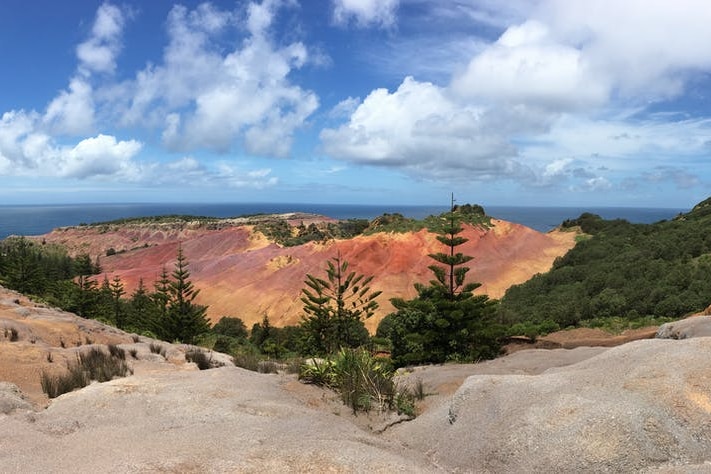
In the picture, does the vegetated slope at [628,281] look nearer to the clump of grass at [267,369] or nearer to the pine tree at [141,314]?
the clump of grass at [267,369]

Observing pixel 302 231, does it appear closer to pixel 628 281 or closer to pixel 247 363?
pixel 628 281

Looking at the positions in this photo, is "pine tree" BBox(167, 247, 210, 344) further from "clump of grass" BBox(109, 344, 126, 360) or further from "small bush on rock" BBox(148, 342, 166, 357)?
"clump of grass" BBox(109, 344, 126, 360)

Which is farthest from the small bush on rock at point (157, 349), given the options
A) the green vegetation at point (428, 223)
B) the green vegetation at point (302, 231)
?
the green vegetation at point (302, 231)

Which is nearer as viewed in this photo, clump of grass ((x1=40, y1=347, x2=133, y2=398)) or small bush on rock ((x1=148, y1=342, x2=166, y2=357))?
clump of grass ((x1=40, y1=347, x2=133, y2=398))

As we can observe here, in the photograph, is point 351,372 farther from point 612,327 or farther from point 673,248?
point 673,248

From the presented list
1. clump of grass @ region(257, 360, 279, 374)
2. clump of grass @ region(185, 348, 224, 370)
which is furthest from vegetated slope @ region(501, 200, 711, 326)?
clump of grass @ region(185, 348, 224, 370)
